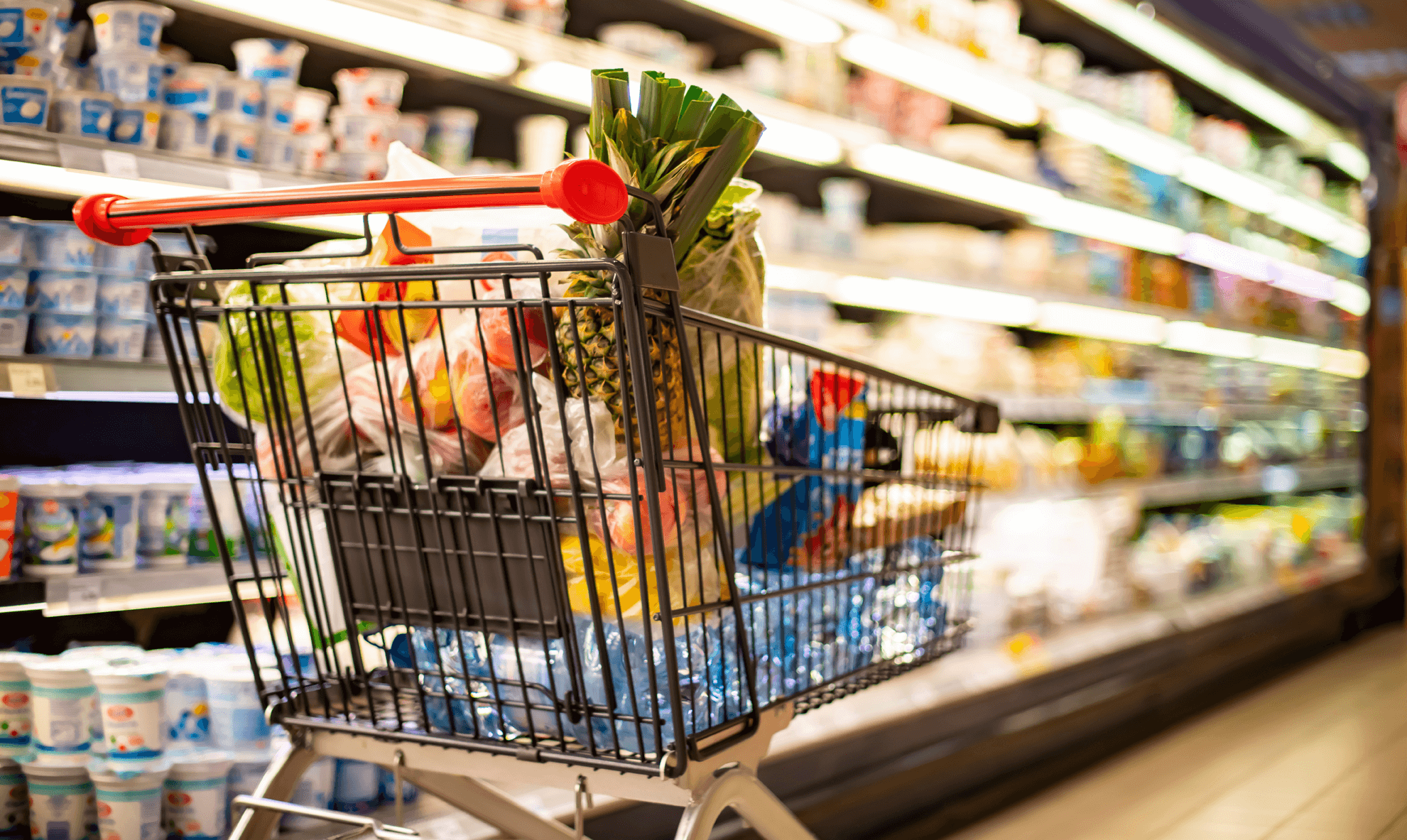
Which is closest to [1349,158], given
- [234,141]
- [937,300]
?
[937,300]

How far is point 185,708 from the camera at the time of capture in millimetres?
1650

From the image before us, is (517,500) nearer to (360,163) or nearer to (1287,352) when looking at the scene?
(360,163)

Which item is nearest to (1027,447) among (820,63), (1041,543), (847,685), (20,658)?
(1041,543)

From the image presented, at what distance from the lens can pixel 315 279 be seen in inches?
36.4

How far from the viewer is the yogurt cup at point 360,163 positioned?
6.21ft

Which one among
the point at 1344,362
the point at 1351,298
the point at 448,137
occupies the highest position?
the point at 1351,298

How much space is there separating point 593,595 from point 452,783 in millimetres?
454

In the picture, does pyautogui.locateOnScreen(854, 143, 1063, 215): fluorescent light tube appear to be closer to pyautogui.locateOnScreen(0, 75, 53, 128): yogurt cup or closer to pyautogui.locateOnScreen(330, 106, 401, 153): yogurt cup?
pyautogui.locateOnScreen(330, 106, 401, 153): yogurt cup

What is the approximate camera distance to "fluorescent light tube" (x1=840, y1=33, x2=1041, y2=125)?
300cm

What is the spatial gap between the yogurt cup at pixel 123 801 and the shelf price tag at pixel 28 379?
52 cm

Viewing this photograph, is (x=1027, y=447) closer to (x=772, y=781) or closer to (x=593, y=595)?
(x=772, y=781)

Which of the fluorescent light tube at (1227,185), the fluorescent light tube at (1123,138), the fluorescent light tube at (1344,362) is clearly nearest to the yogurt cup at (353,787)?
the fluorescent light tube at (1123,138)

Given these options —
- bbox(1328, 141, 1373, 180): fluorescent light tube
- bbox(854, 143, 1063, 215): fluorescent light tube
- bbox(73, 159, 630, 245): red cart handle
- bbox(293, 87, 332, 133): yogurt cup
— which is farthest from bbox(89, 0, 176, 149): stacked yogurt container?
bbox(1328, 141, 1373, 180): fluorescent light tube

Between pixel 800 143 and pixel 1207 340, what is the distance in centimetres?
299
